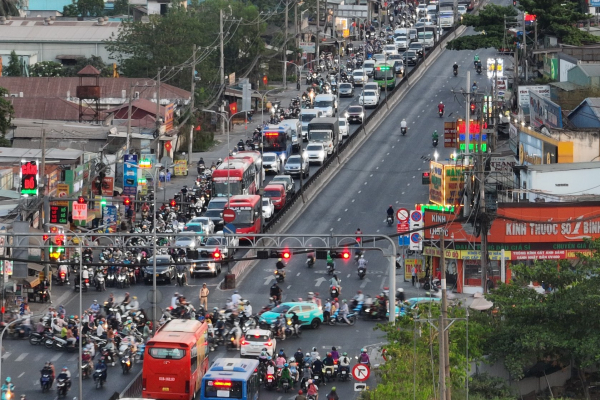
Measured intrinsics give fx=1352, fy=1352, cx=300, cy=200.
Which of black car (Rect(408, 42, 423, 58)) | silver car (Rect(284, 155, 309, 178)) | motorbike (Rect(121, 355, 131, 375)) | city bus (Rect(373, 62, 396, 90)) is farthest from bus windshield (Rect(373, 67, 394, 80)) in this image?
motorbike (Rect(121, 355, 131, 375))

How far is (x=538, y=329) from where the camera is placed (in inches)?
1757

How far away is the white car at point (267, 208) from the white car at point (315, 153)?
13.9 meters

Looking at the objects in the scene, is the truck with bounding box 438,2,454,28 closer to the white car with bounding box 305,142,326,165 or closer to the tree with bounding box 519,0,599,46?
the tree with bounding box 519,0,599,46

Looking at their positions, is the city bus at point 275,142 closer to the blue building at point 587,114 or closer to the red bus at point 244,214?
the blue building at point 587,114

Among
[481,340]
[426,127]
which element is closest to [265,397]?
[481,340]

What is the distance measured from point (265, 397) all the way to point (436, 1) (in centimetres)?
12639

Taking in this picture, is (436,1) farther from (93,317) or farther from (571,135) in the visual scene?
(93,317)

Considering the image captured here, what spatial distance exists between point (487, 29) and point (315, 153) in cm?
2320

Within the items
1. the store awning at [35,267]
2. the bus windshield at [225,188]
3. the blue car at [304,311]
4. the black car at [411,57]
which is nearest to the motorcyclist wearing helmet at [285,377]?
the blue car at [304,311]

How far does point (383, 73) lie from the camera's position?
116688mm

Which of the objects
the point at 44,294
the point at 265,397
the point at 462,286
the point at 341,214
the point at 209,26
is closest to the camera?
the point at 265,397

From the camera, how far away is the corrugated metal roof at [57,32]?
135000 millimetres

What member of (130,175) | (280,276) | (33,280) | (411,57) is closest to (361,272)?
(280,276)

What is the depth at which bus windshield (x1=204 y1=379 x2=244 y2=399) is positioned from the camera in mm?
43844
